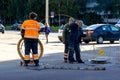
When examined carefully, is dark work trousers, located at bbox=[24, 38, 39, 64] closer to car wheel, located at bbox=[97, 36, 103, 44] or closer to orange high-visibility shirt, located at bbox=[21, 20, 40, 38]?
orange high-visibility shirt, located at bbox=[21, 20, 40, 38]

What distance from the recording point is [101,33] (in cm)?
3122

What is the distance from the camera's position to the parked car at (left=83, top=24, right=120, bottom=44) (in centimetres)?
3068

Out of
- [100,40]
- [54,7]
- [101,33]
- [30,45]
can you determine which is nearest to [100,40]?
[100,40]

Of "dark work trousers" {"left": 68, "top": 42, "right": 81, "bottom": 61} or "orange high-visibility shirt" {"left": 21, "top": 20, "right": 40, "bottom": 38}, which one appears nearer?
"orange high-visibility shirt" {"left": 21, "top": 20, "right": 40, "bottom": 38}

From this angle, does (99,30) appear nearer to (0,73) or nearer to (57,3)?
(0,73)

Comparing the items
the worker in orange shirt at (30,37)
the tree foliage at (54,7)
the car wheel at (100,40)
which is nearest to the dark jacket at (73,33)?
the worker in orange shirt at (30,37)

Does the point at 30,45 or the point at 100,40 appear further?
the point at 100,40

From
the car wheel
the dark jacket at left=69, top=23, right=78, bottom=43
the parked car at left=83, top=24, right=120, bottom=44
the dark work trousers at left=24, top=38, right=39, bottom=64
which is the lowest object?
the car wheel

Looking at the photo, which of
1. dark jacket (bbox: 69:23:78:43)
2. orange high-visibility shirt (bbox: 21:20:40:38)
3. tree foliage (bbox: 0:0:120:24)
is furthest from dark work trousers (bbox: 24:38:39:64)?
tree foliage (bbox: 0:0:120:24)

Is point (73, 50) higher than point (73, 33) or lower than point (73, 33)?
lower

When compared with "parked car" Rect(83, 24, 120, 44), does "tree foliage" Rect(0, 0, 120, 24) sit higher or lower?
higher

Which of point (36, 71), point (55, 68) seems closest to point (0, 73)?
point (36, 71)

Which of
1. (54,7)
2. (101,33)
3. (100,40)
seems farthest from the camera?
(54,7)

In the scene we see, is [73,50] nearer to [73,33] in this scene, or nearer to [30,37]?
[73,33]
